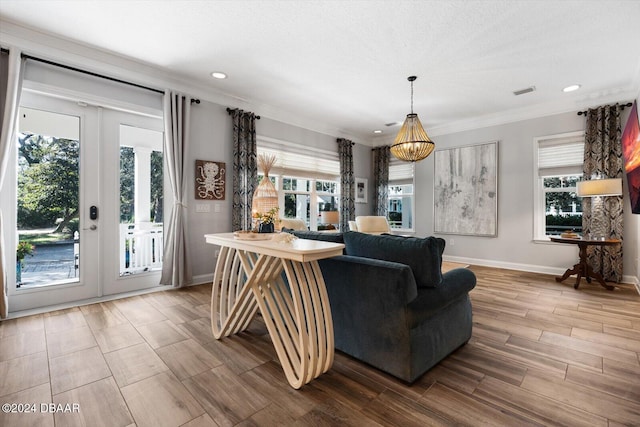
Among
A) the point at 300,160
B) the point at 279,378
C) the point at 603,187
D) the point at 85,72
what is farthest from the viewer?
the point at 300,160

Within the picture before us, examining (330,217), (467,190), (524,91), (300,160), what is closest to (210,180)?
(300,160)

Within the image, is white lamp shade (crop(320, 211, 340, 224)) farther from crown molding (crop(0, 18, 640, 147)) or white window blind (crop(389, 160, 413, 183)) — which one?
white window blind (crop(389, 160, 413, 183))

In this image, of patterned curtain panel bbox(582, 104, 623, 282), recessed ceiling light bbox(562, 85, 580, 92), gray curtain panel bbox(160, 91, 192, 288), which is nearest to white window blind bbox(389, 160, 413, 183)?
recessed ceiling light bbox(562, 85, 580, 92)

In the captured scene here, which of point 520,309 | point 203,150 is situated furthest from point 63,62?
point 520,309

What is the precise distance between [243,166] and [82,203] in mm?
2028

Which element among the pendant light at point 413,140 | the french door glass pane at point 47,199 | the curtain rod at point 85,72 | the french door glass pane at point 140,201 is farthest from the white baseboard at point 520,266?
the french door glass pane at point 47,199

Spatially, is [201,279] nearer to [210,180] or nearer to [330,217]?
[210,180]

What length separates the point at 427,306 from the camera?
6.01 feet

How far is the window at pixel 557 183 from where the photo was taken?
4.70 metres

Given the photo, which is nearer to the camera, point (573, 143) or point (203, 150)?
point (203, 150)

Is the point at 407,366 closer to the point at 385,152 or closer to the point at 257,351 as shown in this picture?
the point at 257,351

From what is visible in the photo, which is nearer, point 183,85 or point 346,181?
point 183,85

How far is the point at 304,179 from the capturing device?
5.88 metres

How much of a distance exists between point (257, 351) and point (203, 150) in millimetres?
3053
